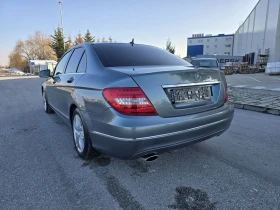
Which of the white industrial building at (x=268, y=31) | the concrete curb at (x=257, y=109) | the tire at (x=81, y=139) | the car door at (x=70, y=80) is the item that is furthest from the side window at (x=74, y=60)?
the white industrial building at (x=268, y=31)

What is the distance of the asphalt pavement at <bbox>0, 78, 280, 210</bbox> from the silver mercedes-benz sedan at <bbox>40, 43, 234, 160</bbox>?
14.8 inches

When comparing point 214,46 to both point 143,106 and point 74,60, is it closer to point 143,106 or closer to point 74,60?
point 74,60

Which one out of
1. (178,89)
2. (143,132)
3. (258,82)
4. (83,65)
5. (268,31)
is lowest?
(258,82)

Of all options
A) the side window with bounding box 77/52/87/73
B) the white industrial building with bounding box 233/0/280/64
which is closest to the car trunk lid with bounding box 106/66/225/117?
the side window with bounding box 77/52/87/73

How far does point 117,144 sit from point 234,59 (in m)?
40.6

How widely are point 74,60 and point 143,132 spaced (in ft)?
6.96

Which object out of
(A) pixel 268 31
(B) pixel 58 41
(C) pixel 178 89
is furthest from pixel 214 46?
(C) pixel 178 89

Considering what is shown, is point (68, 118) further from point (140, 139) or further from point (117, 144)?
point (140, 139)

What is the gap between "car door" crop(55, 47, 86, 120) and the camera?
300cm

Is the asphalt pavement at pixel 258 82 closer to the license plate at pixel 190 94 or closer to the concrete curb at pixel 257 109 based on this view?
the concrete curb at pixel 257 109

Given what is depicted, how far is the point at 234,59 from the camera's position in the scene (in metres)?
37.5

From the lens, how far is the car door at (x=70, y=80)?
300 centimetres

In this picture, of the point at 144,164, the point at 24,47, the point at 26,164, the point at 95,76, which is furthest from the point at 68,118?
the point at 24,47

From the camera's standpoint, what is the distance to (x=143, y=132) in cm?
199
